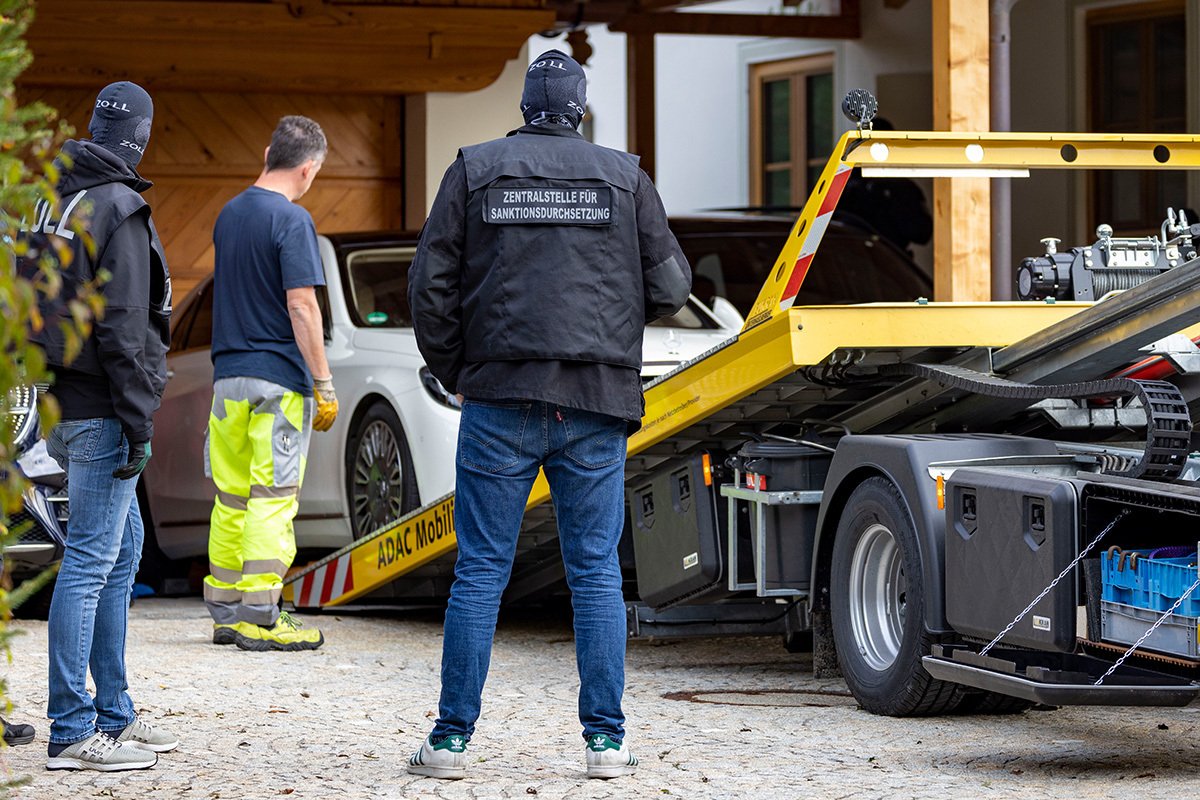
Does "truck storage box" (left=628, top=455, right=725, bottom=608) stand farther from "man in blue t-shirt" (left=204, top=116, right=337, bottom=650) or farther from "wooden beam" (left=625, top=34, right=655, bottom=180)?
"wooden beam" (left=625, top=34, right=655, bottom=180)

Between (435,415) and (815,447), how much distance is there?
2.38 metres

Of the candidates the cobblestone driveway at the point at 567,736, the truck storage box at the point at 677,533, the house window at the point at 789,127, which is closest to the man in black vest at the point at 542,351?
the cobblestone driveway at the point at 567,736

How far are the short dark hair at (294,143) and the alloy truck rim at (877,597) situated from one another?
2980mm

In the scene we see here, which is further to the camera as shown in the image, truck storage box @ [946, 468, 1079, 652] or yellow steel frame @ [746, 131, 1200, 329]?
yellow steel frame @ [746, 131, 1200, 329]

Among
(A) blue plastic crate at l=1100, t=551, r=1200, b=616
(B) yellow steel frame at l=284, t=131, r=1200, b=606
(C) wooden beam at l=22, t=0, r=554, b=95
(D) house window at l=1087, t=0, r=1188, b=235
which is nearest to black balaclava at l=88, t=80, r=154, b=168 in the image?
(B) yellow steel frame at l=284, t=131, r=1200, b=606

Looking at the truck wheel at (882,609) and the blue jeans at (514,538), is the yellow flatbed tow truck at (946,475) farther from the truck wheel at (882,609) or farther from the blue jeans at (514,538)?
the blue jeans at (514,538)

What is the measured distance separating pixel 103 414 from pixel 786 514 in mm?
2548

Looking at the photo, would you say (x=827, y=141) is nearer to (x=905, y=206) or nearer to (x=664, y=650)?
(x=905, y=206)

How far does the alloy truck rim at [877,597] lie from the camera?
650 cm

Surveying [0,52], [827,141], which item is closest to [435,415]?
[0,52]

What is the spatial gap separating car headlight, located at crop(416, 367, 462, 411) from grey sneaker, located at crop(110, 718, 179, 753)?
3.30m

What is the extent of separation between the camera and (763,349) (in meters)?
6.50

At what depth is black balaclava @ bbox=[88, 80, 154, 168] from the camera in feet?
18.4

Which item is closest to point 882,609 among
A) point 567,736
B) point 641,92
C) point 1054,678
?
point 1054,678
